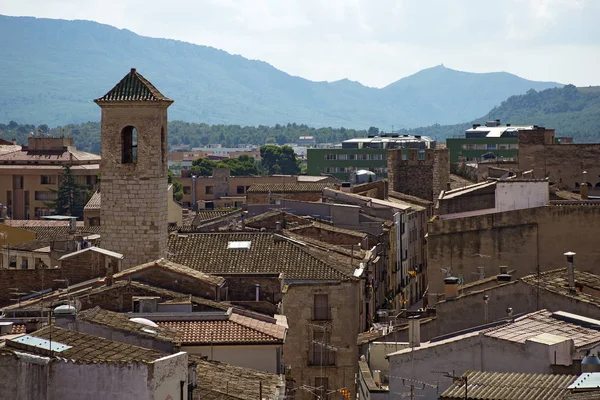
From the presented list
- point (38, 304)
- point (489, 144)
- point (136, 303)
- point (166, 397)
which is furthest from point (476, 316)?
point (489, 144)

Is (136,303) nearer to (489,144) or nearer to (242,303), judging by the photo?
(242,303)

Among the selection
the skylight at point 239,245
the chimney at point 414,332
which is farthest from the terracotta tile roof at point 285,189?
the chimney at point 414,332

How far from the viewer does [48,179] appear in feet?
463

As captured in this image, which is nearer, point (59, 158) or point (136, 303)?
point (136, 303)

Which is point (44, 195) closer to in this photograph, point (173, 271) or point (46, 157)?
point (46, 157)

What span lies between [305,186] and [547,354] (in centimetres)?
6075

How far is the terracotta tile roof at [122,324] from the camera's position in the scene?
90.8 feet

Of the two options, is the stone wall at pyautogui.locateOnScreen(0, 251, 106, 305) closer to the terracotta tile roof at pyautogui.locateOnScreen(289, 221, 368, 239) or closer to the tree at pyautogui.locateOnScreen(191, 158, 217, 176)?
the terracotta tile roof at pyautogui.locateOnScreen(289, 221, 368, 239)

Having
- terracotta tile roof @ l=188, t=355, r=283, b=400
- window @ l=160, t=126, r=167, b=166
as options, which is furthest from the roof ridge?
window @ l=160, t=126, r=167, b=166

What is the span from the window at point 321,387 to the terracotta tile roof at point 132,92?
8.80 metres

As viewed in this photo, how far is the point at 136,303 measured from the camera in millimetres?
34438

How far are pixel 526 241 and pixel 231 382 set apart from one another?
14.4m

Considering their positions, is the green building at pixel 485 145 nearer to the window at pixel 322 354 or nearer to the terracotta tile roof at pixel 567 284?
the window at pixel 322 354

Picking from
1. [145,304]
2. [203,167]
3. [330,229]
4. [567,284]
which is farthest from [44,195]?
[567,284]
